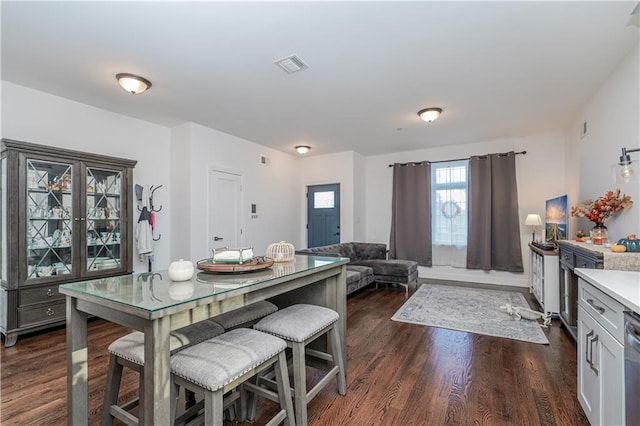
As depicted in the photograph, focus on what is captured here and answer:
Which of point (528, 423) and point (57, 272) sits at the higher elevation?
point (57, 272)

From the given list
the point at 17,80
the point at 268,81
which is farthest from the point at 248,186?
the point at 17,80

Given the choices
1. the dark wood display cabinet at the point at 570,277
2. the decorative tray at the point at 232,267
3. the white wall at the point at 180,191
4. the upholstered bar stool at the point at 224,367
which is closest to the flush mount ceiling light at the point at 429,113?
the dark wood display cabinet at the point at 570,277

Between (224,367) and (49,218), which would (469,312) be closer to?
(224,367)

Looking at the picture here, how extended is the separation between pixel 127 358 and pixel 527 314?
4.11 meters

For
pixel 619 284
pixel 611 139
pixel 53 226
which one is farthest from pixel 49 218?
pixel 611 139

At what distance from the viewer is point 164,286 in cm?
149

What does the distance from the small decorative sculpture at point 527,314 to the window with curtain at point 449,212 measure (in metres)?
2.00

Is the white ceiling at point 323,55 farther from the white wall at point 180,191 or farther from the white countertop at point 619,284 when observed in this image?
the white countertop at point 619,284

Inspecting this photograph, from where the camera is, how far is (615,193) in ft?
9.35

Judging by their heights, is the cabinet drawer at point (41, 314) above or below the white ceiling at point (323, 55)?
below

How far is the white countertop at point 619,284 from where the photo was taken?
1.22 m

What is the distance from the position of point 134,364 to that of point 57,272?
2.62 metres

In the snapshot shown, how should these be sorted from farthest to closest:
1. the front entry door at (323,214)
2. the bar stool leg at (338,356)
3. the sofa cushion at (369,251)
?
the front entry door at (323,214)
the sofa cushion at (369,251)
the bar stool leg at (338,356)

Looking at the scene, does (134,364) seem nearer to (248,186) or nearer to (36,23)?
(36,23)
